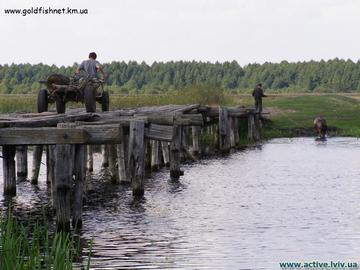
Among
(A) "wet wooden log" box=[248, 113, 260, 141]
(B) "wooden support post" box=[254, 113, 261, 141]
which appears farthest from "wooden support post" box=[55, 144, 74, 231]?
(B) "wooden support post" box=[254, 113, 261, 141]

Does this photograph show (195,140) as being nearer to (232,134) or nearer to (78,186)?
(232,134)

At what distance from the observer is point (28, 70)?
125312 mm

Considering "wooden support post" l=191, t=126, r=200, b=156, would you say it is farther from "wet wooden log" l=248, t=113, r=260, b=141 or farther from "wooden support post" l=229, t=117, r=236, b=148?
"wet wooden log" l=248, t=113, r=260, b=141

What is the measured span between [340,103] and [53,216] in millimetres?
47141

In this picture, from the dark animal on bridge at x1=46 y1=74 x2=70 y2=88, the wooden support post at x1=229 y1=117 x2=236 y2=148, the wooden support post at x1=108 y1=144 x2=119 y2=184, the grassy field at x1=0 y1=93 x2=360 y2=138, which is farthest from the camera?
the grassy field at x1=0 y1=93 x2=360 y2=138

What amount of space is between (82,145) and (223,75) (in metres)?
104

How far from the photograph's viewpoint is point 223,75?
393 ft

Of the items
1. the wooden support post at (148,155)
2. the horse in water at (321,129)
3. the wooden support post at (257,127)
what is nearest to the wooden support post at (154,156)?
the wooden support post at (148,155)

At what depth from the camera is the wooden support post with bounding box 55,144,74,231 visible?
14758 mm

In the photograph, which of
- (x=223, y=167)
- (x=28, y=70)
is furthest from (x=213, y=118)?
(x=28, y=70)

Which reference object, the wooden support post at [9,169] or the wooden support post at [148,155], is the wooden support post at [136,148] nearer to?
the wooden support post at [9,169]

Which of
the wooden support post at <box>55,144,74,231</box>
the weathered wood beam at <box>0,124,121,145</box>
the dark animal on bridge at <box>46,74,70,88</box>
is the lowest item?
the wooden support post at <box>55,144,74,231</box>

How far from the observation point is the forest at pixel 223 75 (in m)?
105

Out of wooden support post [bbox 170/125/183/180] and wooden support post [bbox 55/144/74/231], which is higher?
wooden support post [bbox 55/144/74/231]
